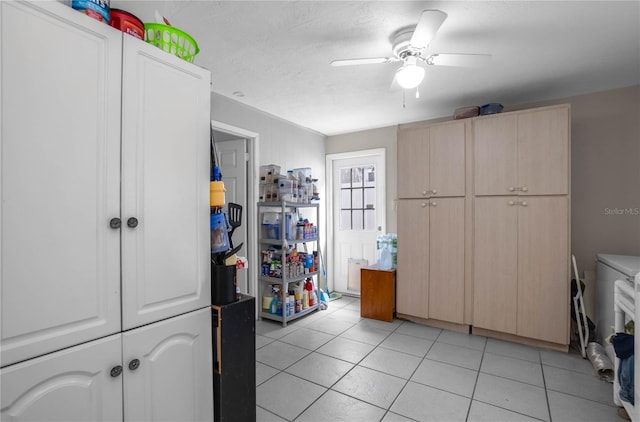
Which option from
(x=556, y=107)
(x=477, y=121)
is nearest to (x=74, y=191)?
(x=477, y=121)

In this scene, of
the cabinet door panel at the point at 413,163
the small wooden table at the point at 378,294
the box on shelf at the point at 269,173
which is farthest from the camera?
the box on shelf at the point at 269,173

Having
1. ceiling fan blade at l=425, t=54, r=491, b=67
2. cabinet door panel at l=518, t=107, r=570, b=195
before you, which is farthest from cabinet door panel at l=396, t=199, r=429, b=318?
ceiling fan blade at l=425, t=54, r=491, b=67

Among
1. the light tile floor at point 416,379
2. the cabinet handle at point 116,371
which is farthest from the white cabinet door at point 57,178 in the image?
the light tile floor at point 416,379

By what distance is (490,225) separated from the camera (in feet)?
9.81

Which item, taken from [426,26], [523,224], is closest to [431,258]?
[523,224]

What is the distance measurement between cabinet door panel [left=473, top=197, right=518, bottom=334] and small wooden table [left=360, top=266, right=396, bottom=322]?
85 cm

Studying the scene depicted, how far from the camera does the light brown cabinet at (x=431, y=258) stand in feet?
10.3

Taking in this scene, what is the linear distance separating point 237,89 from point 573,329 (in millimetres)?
4024

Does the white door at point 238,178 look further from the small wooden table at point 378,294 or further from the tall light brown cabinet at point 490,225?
the tall light brown cabinet at point 490,225

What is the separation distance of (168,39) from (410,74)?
1455 mm

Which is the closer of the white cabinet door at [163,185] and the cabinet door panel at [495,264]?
the white cabinet door at [163,185]

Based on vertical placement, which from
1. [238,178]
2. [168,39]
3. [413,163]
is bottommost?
[238,178]

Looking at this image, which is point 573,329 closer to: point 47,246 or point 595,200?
point 595,200

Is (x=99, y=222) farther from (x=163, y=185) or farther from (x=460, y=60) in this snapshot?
(x=460, y=60)
